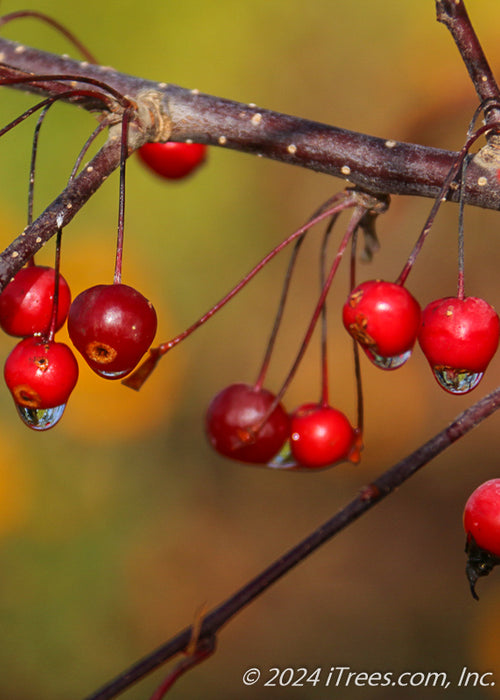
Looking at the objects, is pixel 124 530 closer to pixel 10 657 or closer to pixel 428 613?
pixel 10 657

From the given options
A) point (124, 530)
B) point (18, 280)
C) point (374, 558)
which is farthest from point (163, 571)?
point (18, 280)

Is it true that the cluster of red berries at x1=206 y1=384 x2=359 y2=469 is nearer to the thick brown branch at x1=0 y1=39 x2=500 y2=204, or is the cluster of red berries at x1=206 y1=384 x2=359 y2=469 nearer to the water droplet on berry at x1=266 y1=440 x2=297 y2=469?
the water droplet on berry at x1=266 y1=440 x2=297 y2=469

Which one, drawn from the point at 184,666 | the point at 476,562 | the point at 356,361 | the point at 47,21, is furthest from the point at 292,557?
the point at 47,21

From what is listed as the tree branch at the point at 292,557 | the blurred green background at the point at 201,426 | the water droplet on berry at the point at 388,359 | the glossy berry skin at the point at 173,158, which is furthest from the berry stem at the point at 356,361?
the blurred green background at the point at 201,426

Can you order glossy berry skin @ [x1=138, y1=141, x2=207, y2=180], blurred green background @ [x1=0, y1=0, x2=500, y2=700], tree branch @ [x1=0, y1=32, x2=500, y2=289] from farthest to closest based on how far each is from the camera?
blurred green background @ [x1=0, y1=0, x2=500, y2=700]
glossy berry skin @ [x1=138, y1=141, x2=207, y2=180]
tree branch @ [x1=0, y1=32, x2=500, y2=289]

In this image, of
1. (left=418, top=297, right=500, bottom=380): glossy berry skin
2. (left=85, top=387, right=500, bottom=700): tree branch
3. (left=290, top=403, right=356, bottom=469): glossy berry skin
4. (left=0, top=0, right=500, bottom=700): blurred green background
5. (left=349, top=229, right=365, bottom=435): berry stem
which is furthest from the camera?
(left=0, top=0, right=500, bottom=700): blurred green background

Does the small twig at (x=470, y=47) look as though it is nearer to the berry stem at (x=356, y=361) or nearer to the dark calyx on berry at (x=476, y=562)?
the berry stem at (x=356, y=361)

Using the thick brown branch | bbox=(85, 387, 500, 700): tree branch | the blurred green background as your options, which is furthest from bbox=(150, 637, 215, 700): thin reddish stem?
the blurred green background
